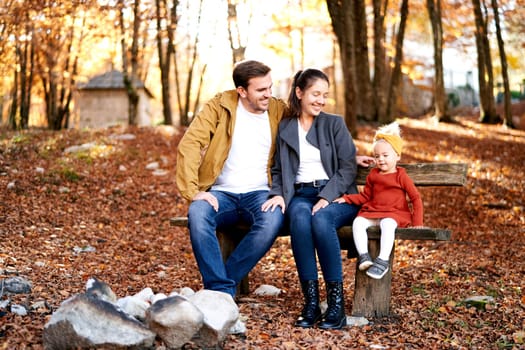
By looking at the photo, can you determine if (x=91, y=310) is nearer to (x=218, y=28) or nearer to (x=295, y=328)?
(x=295, y=328)

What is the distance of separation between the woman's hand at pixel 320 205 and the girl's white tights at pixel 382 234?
0.26 meters

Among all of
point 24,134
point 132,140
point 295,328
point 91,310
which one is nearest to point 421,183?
point 295,328

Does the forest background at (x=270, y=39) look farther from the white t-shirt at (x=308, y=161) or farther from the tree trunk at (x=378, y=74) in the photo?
the white t-shirt at (x=308, y=161)

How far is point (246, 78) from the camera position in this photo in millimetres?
4941

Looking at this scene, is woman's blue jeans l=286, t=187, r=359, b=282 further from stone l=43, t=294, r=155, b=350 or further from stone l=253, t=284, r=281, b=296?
stone l=43, t=294, r=155, b=350

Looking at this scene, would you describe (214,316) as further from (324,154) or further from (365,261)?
(324,154)

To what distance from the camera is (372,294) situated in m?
4.65

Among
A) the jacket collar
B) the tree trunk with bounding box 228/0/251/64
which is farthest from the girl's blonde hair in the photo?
the tree trunk with bounding box 228/0/251/64

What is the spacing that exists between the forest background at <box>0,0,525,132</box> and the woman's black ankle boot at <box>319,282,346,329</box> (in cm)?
687

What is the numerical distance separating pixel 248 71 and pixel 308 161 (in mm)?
855

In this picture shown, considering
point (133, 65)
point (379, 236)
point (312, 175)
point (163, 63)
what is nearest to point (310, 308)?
point (379, 236)

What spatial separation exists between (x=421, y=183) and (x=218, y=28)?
13.5 m

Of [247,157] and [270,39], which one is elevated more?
[270,39]

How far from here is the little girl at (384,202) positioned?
14.7 ft
